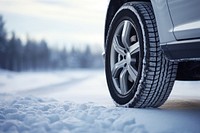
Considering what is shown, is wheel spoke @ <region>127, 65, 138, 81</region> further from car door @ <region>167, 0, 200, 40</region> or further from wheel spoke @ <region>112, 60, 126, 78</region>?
car door @ <region>167, 0, 200, 40</region>

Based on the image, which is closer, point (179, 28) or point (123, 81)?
point (179, 28)

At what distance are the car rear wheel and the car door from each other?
0.34 meters

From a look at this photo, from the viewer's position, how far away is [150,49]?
8.86 ft

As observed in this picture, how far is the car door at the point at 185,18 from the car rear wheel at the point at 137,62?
0.34m

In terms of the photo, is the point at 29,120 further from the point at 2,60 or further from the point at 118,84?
the point at 2,60

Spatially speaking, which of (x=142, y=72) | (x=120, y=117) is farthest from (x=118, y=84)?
(x=120, y=117)

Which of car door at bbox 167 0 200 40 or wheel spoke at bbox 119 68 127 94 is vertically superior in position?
car door at bbox 167 0 200 40

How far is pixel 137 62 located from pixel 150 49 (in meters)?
0.35

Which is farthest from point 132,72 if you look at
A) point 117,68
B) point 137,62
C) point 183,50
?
point 183,50

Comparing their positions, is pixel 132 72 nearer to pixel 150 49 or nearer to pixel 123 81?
pixel 123 81

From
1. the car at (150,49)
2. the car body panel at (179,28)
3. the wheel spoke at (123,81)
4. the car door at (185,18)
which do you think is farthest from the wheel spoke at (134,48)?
the car door at (185,18)

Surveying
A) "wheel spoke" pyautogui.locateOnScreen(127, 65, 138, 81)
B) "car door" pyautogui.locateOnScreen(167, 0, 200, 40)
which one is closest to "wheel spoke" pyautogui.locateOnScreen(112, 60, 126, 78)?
"wheel spoke" pyautogui.locateOnScreen(127, 65, 138, 81)

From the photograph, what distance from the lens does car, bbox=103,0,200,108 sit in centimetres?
235

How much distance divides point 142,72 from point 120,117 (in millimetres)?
432
